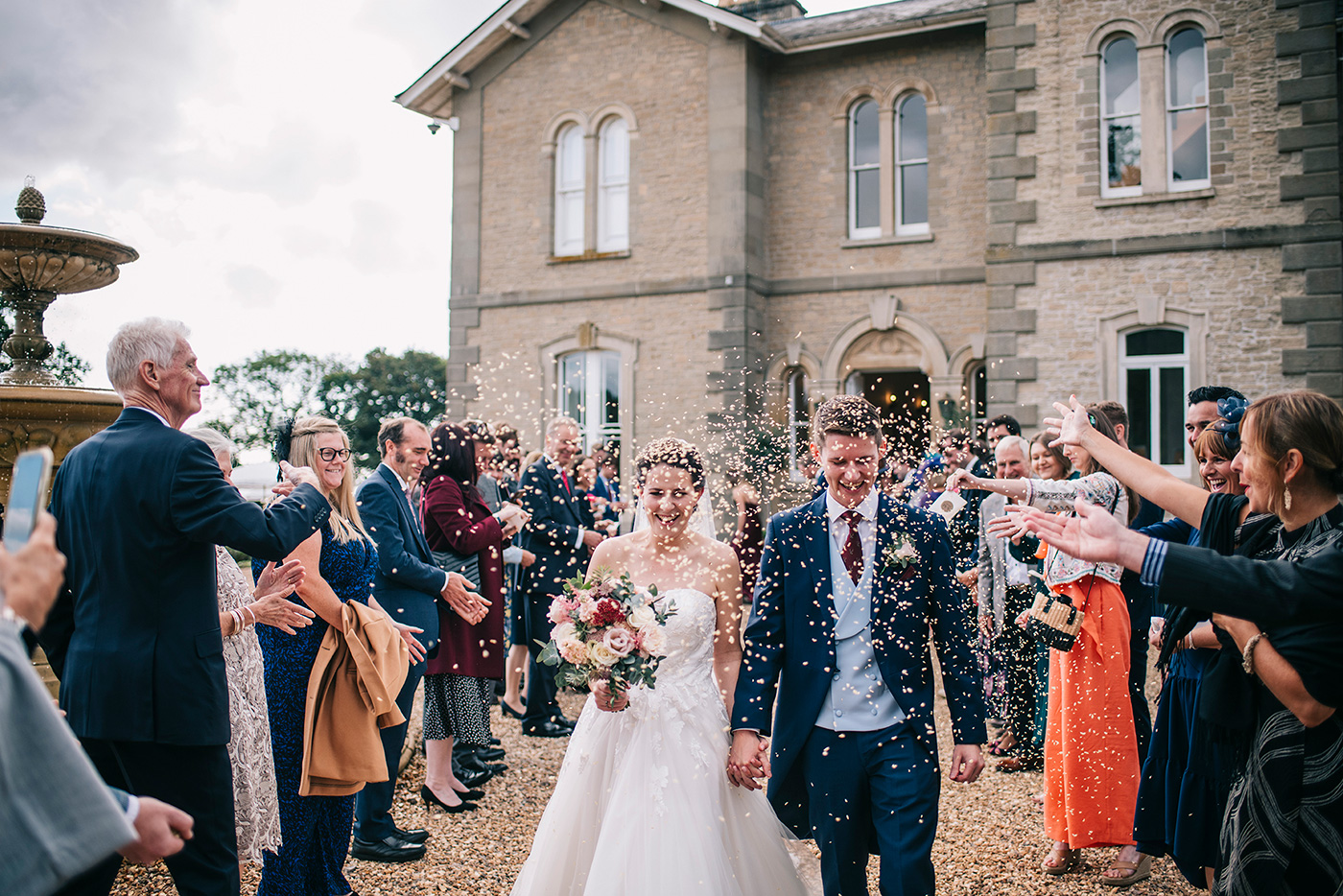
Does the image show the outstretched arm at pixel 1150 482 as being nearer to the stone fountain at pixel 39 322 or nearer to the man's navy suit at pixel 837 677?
the man's navy suit at pixel 837 677

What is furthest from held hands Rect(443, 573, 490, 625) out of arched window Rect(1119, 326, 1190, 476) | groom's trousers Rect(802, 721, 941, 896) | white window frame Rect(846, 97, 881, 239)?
white window frame Rect(846, 97, 881, 239)

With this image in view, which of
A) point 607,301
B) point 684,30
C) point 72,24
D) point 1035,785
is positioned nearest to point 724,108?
point 684,30

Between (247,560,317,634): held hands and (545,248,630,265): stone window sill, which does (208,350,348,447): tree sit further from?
(247,560,317,634): held hands

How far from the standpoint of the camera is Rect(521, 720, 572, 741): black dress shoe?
735cm

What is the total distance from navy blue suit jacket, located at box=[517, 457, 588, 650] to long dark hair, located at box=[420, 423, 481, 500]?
5.26 feet

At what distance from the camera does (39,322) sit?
622 cm

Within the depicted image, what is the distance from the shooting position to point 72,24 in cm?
669

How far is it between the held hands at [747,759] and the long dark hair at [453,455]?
119 inches

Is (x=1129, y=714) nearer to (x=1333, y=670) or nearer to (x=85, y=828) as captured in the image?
(x=1333, y=670)

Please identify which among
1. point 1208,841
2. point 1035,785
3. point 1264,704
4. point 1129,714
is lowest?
point 1035,785

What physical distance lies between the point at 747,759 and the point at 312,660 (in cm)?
210

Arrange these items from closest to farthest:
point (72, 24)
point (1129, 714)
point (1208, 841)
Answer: point (1208, 841), point (1129, 714), point (72, 24)

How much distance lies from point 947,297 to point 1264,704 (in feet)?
42.0

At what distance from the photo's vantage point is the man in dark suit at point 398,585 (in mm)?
4980
